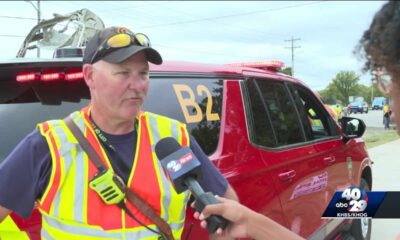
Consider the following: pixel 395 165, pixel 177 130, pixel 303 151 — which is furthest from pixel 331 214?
pixel 395 165

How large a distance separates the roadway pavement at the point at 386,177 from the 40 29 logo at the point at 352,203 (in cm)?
89

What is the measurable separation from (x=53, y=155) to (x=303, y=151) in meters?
2.40

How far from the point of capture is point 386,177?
975 cm

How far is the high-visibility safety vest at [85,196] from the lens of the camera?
1791 millimetres

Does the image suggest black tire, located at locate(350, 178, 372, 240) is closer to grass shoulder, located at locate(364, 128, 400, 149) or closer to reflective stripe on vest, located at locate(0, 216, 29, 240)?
reflective stripe on vest, located at locate(0, 216, 29, 240)

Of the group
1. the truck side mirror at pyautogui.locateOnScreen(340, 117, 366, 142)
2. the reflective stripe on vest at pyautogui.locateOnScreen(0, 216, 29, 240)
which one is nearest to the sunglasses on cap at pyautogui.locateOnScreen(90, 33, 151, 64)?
the reflective stripe on vest at pyautogui.locateOnScreen(0, 216, 29, 240)

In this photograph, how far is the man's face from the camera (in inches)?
75.6

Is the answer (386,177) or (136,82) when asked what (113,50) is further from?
(386,177)

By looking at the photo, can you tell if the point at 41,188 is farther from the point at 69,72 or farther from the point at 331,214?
the point at 331,214

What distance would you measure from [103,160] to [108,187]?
12 centimetres

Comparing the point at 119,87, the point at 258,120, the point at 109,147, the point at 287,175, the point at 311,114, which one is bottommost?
the point at 287,175

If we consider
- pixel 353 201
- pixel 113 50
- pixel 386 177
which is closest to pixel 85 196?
pixel 113 50

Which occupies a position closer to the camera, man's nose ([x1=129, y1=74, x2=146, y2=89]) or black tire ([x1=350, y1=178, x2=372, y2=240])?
man's nose ([x1=129, y1=74, x2=146, y2=89])

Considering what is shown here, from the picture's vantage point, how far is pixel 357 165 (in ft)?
16.7
